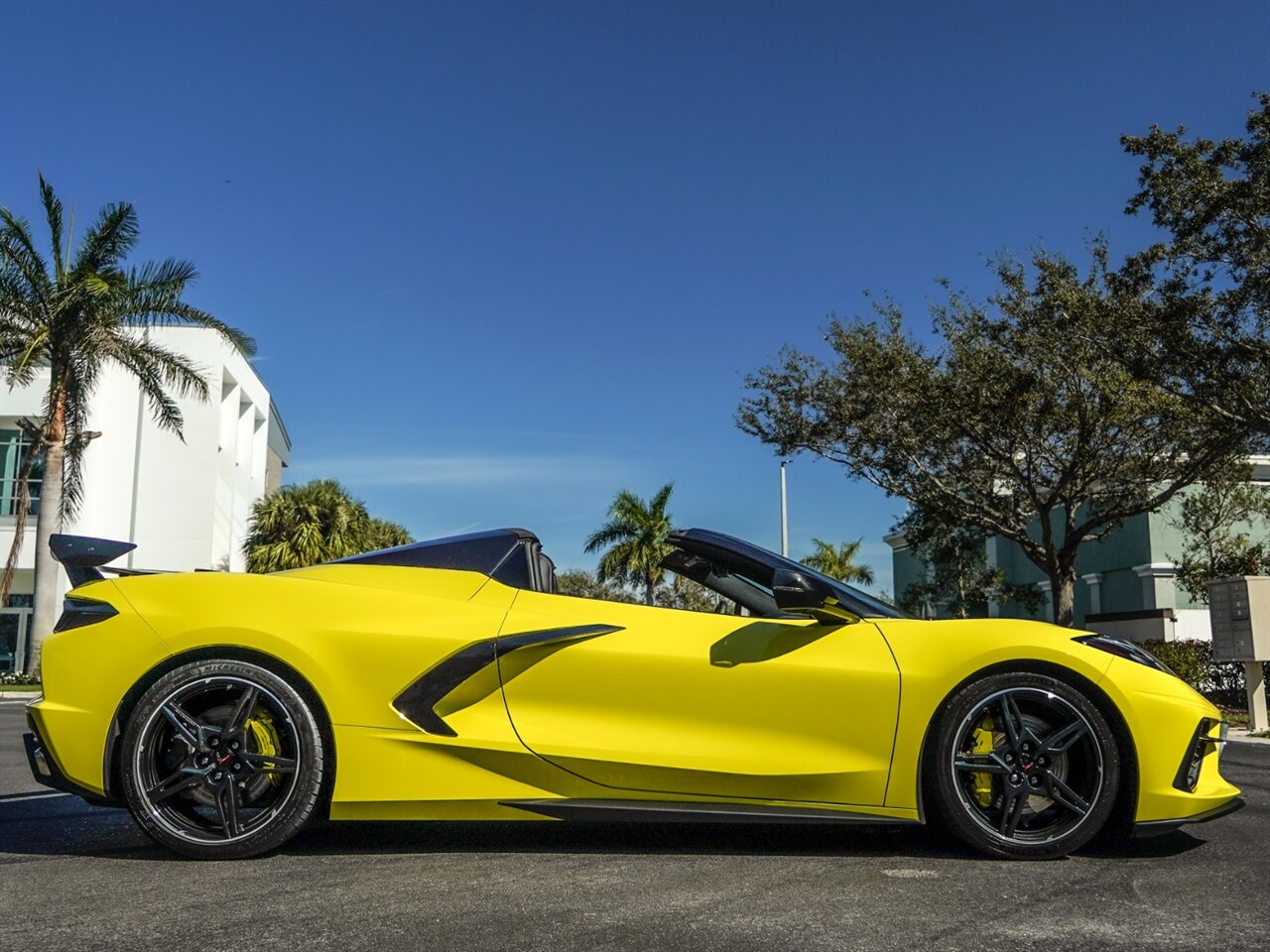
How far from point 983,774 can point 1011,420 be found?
20730mm

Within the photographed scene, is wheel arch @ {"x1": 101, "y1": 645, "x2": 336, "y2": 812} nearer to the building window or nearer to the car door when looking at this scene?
the car door

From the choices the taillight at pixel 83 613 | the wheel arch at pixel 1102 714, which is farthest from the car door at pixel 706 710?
the taillight at pixel 83 613

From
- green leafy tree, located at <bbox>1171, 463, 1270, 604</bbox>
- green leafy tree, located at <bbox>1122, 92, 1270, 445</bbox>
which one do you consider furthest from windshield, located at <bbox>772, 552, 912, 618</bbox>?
green leafy tree, located at <bbox>1171, 463, 1270, 604</bbox>

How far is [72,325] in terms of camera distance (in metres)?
24.2

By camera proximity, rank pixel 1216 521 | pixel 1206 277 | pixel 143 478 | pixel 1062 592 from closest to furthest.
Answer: pixel 1206 277, pixel 1062 592, pixel 1216 521, pixel 143 478

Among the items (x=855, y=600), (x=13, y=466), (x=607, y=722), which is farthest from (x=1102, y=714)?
(x=13, y=466)

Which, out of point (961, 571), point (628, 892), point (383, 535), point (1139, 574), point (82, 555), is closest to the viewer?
point (628, 892)

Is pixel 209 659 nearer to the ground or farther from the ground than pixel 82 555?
nearer to the ground

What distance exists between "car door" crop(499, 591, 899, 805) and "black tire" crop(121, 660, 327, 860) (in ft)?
2.45

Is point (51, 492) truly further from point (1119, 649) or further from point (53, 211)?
point (1119, 649)

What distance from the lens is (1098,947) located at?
2.72 m

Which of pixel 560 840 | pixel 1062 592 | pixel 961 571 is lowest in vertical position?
pixel 560 840

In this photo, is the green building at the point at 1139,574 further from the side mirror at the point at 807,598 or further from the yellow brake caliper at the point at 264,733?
the yellow brake caliper at the point at 264,733

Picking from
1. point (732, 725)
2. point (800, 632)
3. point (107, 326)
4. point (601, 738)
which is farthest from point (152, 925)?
point (107, 326)
